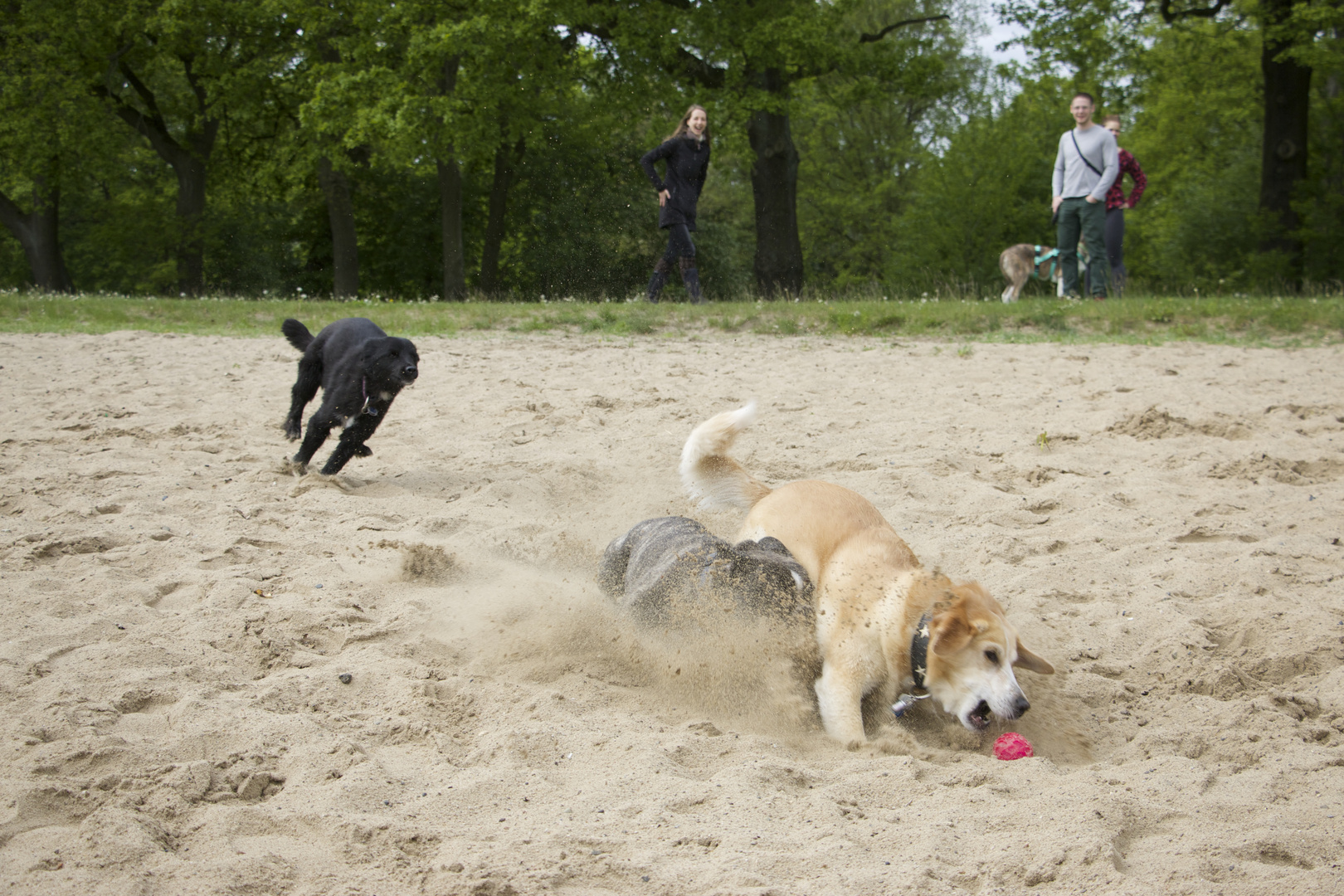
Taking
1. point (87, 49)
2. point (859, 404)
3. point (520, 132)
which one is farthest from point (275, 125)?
point (859, 404)

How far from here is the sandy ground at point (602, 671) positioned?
246 centimetres

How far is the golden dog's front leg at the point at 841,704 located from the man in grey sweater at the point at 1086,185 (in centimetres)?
984

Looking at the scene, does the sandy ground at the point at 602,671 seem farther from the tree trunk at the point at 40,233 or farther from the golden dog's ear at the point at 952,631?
the tree trunk at the point at 40,233

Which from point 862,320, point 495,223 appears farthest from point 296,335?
point 495,223

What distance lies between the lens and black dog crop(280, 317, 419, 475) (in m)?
5.84

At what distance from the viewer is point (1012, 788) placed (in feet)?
9.57

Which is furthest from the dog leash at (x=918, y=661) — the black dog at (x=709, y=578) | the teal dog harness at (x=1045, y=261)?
the teal dog harness at (x=1045, y=261)

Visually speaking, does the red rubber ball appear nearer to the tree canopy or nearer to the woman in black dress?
the woman in black dress

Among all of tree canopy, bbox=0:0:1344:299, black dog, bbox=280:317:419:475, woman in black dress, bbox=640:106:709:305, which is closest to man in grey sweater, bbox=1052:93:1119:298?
tree canopy, bbox=0:0:1344:299

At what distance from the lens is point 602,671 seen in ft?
12.3

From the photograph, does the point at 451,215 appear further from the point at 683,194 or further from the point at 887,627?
the point at 887,627

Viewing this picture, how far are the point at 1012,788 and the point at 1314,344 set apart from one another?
9353 mm

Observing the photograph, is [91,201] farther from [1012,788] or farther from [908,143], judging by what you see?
[1012,788]

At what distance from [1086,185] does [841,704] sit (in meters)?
10.2
